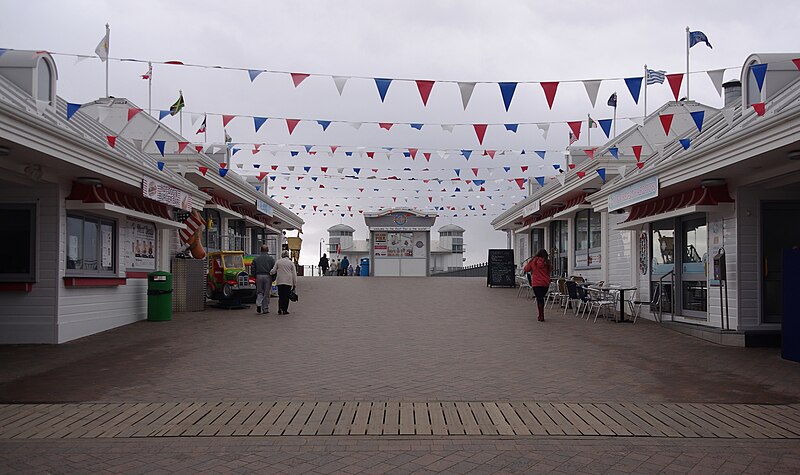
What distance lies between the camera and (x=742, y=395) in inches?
279

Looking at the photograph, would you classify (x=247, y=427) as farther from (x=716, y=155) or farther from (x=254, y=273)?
(x=254, y=273)

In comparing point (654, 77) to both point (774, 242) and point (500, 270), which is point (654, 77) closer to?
point (774, 242)

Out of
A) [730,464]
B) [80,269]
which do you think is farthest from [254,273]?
[730,464]

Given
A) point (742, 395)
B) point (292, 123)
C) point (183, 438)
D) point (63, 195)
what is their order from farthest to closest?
point (292, 123), point (63, 195), point (742, 395), point (183, 438)

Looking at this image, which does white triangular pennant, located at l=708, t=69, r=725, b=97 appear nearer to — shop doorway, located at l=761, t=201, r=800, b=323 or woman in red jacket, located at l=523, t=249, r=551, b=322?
shop doorway, located at l=761, t=201, r=800, b=323

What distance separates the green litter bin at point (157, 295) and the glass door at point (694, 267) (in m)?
10.4

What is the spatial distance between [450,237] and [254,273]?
35371 mm

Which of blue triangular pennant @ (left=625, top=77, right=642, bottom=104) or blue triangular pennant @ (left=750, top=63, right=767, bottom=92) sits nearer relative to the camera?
blue triangular pennant @ (left=750, top=63, right=767, bottom=92)

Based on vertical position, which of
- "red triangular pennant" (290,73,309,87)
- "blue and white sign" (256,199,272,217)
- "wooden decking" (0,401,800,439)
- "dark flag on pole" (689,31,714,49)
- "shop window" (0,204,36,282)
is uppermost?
"dark flag on pole" (689,31,714,49)

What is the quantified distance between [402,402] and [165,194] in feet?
29.6

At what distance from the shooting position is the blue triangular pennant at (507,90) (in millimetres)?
12086

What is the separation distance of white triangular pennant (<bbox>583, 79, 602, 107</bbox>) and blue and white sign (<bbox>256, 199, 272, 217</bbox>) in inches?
581

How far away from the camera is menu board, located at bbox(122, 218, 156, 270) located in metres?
13.9

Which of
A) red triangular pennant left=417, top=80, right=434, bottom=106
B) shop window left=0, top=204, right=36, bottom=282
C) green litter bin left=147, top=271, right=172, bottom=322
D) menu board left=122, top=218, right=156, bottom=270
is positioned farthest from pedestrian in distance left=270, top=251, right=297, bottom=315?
shop window left=0, top=204, right=36, bottom=282
